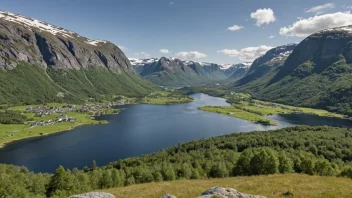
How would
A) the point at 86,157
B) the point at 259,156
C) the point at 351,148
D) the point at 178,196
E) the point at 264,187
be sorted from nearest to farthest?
1. the point at 178,196
2. the point at 264,187
3. the point at 259,156
4. the point at 351,148
5. the point at 86,157

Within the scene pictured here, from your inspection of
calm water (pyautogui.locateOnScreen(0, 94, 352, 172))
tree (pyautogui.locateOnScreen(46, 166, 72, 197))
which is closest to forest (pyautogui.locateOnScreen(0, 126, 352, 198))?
tree (pyautogui.locateOnScreen(46, 166, 72, 197))

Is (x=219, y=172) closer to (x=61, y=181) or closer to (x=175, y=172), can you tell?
(x=175, y=172)

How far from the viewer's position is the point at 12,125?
184m

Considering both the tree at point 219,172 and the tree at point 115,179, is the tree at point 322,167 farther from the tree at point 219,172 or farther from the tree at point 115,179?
the tree at point 115,179

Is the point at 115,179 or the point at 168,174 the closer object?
the point at 115,179

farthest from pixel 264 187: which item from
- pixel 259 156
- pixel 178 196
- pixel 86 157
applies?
pixel 86 157

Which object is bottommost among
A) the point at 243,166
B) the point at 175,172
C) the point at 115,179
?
the point at 175,172

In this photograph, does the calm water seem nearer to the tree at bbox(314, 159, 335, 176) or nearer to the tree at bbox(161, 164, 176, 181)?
the tree at bbox(161, 164, 176, 181)

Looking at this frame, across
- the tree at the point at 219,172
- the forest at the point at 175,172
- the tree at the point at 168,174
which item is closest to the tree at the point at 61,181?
the forest at the point at 175,172

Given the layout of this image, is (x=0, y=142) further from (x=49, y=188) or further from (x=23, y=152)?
(x=49, y=188)

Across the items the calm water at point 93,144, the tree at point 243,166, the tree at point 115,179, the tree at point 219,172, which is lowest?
the calm water at point 93,144

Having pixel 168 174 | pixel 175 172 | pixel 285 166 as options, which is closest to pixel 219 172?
pixel 175 172

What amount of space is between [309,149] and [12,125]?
187 meters

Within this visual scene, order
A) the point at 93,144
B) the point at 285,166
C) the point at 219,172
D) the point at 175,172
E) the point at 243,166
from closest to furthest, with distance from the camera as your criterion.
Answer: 1. the point at 285,166
2. the point at 243,166
3. the point at 219,172
4. the point at 175,172
5. the point at 93,144
